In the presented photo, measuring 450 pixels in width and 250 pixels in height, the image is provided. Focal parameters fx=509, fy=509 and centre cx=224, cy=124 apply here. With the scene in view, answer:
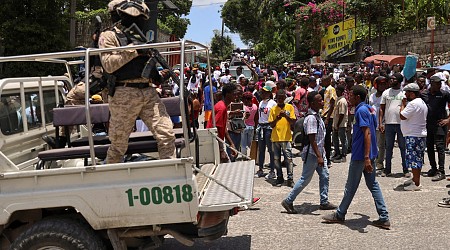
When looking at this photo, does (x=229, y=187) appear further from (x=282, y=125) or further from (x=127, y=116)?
(x=282, y=125)

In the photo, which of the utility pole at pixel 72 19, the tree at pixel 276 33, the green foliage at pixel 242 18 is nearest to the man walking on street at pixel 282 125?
the utility pole at pixel 72 19

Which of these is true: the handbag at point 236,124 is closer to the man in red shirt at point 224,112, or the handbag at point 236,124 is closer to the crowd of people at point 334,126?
the crowd of people at point 334,126

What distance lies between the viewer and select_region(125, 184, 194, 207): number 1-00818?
3811mm

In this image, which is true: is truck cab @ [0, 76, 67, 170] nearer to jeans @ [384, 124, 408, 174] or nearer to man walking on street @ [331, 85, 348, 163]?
jeans @ [384, 124, 408, 174]

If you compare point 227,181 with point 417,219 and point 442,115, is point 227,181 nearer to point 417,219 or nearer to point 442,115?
point 417,219

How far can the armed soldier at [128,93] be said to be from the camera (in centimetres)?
421

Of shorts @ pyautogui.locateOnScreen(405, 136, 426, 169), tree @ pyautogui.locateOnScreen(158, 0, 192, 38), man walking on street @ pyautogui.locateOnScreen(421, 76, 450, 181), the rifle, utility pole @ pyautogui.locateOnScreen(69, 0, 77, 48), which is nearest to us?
the rifle

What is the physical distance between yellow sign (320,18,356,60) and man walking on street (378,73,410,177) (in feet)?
53.4

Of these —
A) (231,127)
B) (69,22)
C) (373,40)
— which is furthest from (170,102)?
(373,40)

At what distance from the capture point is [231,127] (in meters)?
8.69

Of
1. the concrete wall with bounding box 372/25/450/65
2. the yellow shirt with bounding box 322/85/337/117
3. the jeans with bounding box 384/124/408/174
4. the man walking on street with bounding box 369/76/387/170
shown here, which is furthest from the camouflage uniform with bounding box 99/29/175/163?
the concrete wall with bounding box 372/25/450/65

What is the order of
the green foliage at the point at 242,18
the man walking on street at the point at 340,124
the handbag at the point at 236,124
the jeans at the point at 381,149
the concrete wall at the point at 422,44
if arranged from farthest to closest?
1. the green foliage at the point at 242,18
2. the concrete wall at the point at 422,44
3. the man walking on street at the point at 340,124
4. the jeans at the point at 381,149
5. the handbag at the point at 236,124

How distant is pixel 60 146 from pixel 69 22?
18212 millimetres

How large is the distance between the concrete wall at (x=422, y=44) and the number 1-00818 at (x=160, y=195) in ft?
67.4
